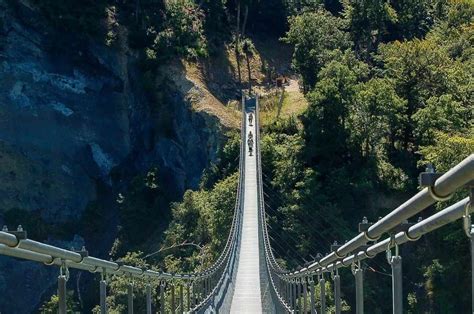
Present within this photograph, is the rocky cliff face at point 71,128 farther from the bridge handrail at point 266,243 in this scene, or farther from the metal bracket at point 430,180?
the metal bracket at point 430,180

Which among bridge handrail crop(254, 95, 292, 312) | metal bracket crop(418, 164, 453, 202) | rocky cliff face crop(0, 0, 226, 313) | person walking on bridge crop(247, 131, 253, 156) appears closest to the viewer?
metal bracket crop(418, 164, 453, 202)

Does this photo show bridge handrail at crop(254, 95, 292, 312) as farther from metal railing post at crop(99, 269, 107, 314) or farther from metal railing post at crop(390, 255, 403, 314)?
metal railing post at crop(390, 255, 403, 314)

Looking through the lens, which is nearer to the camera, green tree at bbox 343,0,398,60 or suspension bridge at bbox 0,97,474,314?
suspension bridge at bbox 0,97,474,314

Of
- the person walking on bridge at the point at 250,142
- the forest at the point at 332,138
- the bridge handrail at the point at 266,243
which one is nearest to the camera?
the bridge handrail at the point at 266,243

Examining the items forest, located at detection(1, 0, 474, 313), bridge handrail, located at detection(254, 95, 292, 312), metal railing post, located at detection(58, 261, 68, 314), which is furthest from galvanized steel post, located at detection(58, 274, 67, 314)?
forest, located at detection(1, 0, 474, 313)

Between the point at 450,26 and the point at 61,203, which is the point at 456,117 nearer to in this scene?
the point at 450,26

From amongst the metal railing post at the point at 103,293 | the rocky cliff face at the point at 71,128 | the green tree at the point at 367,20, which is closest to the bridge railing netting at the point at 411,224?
the metal railing post at the point at 103,293

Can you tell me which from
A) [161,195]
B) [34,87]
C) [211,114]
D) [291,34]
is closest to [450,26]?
[291,34]
